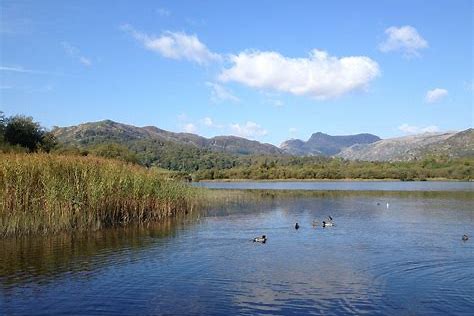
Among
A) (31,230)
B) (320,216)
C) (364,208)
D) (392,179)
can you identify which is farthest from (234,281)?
(392,179)

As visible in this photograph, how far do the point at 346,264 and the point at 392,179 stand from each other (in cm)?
12078

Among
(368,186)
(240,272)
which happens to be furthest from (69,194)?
(368,186)

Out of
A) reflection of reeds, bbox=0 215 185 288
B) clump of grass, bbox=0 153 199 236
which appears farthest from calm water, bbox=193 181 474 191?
reflection of reeds, bbox=0 215 185 288

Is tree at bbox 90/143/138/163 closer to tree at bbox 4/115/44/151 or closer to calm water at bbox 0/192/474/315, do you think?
tree at bbox 4/115/44/151

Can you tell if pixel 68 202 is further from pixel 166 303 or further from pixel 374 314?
pixel 374 314

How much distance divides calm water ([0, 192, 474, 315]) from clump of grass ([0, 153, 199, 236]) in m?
1.21

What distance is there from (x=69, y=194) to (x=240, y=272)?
1143 cm

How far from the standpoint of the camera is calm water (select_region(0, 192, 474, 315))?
1321 cm

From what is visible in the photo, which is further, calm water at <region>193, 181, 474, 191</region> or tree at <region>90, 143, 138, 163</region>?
calm water at <region>193, 181, 474, 191</region>

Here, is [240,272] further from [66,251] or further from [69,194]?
[69,194]

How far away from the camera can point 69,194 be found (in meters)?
24.6

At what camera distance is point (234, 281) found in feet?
Answer: 52.2

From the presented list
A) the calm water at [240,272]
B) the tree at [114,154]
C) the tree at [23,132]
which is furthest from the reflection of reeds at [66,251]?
the tree at [114,154]

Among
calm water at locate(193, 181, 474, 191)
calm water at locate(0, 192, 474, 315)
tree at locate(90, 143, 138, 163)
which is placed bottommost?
calm water at locate(0, 192, 474, 315)
